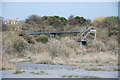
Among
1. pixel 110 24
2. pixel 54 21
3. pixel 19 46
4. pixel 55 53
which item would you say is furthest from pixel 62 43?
pixel 54 21

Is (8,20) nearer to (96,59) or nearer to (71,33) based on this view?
(71,33)

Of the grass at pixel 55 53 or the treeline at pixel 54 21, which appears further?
the treeline at pixel 54 21

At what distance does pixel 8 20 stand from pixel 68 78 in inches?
1228

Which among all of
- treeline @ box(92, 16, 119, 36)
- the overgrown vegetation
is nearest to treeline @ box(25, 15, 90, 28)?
the overgrown vegetation

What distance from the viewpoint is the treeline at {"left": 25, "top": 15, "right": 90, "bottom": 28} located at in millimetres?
52625

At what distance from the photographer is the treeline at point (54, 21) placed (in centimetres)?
5262

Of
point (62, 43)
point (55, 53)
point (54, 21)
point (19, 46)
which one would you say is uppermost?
point (54, 21)

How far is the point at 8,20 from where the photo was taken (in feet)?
133

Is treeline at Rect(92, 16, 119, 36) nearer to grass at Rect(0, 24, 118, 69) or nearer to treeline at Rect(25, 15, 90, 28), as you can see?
treeline at Rect(25, 15, 90, 28)

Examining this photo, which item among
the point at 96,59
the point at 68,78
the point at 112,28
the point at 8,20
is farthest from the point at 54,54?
the point at 112,28

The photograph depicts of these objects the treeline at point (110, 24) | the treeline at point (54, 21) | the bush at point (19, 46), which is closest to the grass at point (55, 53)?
the bush at point (19, 46)

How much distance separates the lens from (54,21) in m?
55.3

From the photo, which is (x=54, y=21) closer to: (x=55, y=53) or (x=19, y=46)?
(x=19, y=46)

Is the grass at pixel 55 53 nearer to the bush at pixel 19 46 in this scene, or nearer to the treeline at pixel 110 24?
the bush at pixel 19 46
